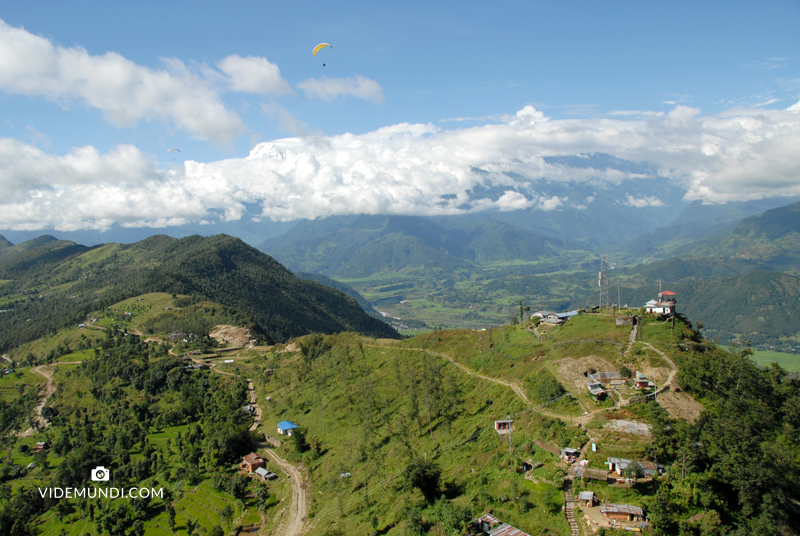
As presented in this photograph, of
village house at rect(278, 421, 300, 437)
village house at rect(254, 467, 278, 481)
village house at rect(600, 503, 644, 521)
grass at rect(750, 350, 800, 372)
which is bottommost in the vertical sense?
grass at rect(750, 350, 800, 372)

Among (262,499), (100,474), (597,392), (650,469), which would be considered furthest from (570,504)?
(100,474)

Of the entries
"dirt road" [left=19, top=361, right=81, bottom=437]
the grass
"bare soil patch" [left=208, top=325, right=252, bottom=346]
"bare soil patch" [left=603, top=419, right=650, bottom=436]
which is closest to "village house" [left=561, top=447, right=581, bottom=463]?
"bare soil patch" [left=603, top=419, right=650, bottom=436]

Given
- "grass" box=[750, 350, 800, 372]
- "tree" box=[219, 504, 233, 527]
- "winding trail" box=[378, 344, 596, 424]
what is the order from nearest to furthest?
1. "winding trail" box=[378, 344, 596, 424]
2. "tree" box=[219, 504, 233, 527]
3. "grass" box=[750, 350, 800, 372]

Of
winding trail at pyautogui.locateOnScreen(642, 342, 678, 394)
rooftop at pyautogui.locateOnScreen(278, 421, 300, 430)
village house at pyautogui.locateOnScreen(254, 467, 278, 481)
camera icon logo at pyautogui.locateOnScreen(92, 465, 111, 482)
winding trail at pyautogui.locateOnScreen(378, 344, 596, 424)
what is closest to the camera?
winding trail at pyautogui.locateOnScreen(378, 344, 596, 424)

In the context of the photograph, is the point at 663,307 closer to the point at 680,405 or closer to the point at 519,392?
the point at 680,405

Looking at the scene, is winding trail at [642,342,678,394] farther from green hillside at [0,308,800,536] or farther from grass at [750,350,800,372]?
grass at [750,350,800,372]

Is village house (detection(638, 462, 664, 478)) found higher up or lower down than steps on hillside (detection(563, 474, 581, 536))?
higher up

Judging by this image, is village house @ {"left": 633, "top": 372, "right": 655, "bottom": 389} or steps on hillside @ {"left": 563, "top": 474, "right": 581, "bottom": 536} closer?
steps on hillside @ {"left": 563, "top": 474, "right": 581, "bottom": 536}
